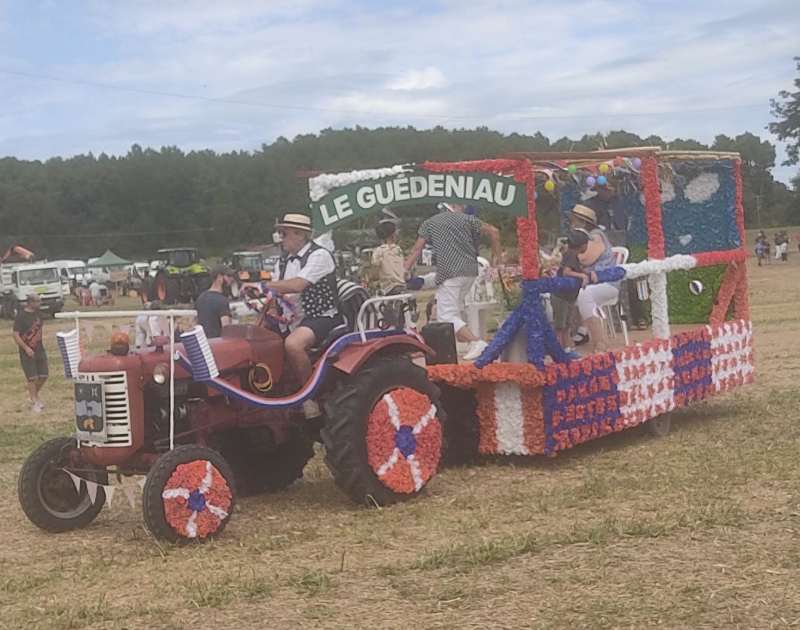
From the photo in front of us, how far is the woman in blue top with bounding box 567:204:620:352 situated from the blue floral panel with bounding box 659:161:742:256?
120 cm

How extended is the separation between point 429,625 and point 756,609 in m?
1.28

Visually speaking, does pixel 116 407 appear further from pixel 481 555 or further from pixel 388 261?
pixel 388 261

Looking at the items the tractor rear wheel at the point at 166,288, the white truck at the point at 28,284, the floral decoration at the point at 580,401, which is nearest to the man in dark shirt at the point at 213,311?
the floral decoration at the point at 580,401

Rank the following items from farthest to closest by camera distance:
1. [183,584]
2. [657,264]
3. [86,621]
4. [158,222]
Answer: [158,222] → [657,264] → [183,584] → [86,621]

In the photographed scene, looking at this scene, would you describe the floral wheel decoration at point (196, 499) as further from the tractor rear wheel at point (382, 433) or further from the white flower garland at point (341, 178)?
the white flower garland at point (341, 178)

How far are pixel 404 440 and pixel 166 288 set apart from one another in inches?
1131

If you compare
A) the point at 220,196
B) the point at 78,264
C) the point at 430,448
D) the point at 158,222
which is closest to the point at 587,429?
the point at 430,448

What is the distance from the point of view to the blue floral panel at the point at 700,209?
9891 mm

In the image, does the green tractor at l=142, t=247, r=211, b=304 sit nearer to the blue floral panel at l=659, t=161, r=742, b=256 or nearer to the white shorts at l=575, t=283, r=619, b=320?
the blue floral panel at l=659, t=161, r=742, b=256

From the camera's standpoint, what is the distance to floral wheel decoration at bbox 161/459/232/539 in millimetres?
5785

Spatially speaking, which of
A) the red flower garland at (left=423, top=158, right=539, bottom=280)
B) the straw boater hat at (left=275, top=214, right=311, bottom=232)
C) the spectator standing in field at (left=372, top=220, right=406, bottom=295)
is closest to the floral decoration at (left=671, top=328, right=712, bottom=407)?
the red flower garland at (left=423, top=158, right=539, bottom=280)

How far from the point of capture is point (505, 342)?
7.66m

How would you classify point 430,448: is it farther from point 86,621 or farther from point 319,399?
point 86,621

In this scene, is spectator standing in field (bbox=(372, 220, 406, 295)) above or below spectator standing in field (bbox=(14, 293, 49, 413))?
above
